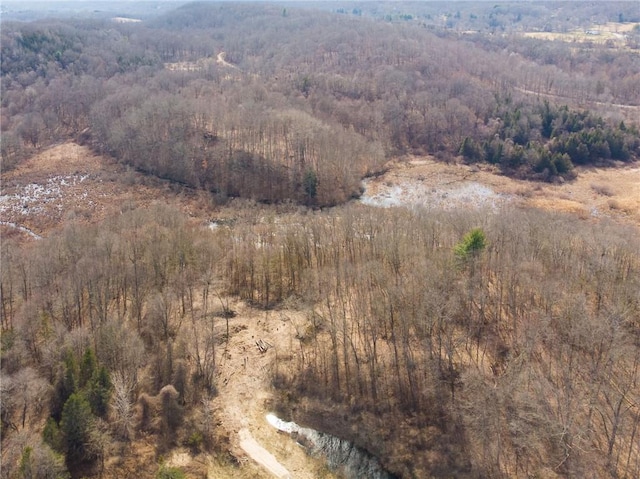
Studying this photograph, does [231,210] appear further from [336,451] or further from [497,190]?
[336,451]

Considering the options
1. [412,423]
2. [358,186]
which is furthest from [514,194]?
[412,423]

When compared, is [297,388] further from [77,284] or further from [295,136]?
[295,136]

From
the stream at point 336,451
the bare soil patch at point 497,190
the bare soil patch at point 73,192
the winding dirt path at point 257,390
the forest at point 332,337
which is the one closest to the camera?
the forest at point 332,337

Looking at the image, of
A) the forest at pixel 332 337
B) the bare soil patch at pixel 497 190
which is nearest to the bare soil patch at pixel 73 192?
the forest at pixel 332 337

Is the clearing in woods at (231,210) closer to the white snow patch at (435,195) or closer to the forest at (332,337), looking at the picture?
the white snow patch at (435,195)

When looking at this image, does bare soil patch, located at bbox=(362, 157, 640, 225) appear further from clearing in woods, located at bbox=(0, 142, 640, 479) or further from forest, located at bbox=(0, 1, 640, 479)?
forest, located at bbox=(0, 1, 640, 479)

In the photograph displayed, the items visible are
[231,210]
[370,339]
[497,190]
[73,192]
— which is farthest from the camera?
[497,190]

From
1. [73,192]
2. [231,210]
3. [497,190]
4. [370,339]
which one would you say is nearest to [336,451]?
[370,339]

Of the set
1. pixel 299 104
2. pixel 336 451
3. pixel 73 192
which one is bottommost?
pixel 336 451
